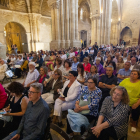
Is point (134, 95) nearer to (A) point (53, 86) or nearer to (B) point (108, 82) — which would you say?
(B) point (108, 82)

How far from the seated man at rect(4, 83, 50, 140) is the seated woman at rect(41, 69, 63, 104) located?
123 centimetres

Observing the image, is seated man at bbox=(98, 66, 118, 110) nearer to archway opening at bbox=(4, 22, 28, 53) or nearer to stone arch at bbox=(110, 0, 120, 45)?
archway opening at bbox=(4, 22, 28, 53)

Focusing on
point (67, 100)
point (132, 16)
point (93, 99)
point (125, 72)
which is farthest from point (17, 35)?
point (132, 16)

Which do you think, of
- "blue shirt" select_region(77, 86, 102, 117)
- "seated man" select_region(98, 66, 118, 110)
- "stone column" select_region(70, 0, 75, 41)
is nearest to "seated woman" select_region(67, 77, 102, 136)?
A: "blue shirt" select_region(77, 86, 102, 117)

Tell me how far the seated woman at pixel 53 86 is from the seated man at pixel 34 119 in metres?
1.23

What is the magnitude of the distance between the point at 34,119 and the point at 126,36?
93.5ft

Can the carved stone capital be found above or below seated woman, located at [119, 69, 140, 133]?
above

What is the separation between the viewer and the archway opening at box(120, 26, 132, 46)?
25.5 metres

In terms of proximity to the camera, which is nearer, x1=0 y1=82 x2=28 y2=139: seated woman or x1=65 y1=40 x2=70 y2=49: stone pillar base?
x1=0 y1=82 x2=28 y2=139: seated woman

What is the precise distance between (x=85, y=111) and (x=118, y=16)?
26945 mm

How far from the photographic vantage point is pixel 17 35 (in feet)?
60.6

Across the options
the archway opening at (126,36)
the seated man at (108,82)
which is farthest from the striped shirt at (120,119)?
the archway opening at (126,36)

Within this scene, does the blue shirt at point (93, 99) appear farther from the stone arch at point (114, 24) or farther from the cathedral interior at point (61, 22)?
the stone arch at point (114, 24)

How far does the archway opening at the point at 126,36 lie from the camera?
25.5m
